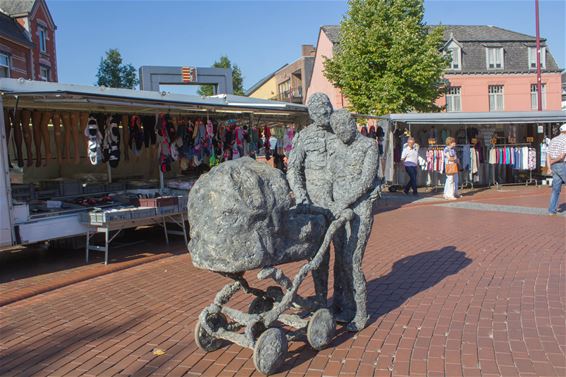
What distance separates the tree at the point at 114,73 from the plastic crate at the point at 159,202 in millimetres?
38009

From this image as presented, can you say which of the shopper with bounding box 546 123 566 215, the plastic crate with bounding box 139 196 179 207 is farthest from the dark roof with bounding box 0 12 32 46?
the shopper with bounding box 546 123 566 215

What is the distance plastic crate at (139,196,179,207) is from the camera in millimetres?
8672

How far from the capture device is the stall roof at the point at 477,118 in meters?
15.6

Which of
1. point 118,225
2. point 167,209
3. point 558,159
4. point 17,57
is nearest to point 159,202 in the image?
point 167,209

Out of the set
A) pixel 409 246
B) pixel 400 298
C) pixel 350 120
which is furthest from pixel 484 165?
pixel 350 120

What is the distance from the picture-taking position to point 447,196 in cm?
1497

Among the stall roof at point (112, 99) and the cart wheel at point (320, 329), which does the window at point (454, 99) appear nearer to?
the stall roof at point (112, 99)

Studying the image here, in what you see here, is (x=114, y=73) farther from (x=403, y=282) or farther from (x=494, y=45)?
(x=403, y=282)

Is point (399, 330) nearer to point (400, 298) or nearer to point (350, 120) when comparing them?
point (400, 298)

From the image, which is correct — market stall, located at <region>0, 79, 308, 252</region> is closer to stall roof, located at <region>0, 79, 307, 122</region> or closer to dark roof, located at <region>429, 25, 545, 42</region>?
stall roof, located at <region>0, 79, 307, 122</region>

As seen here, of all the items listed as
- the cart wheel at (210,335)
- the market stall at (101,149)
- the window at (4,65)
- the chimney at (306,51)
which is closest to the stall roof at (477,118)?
the market stall at (101,149)

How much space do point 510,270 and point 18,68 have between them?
2900 cm

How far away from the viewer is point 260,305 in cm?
460

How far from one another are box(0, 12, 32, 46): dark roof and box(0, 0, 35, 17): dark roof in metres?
0.76
